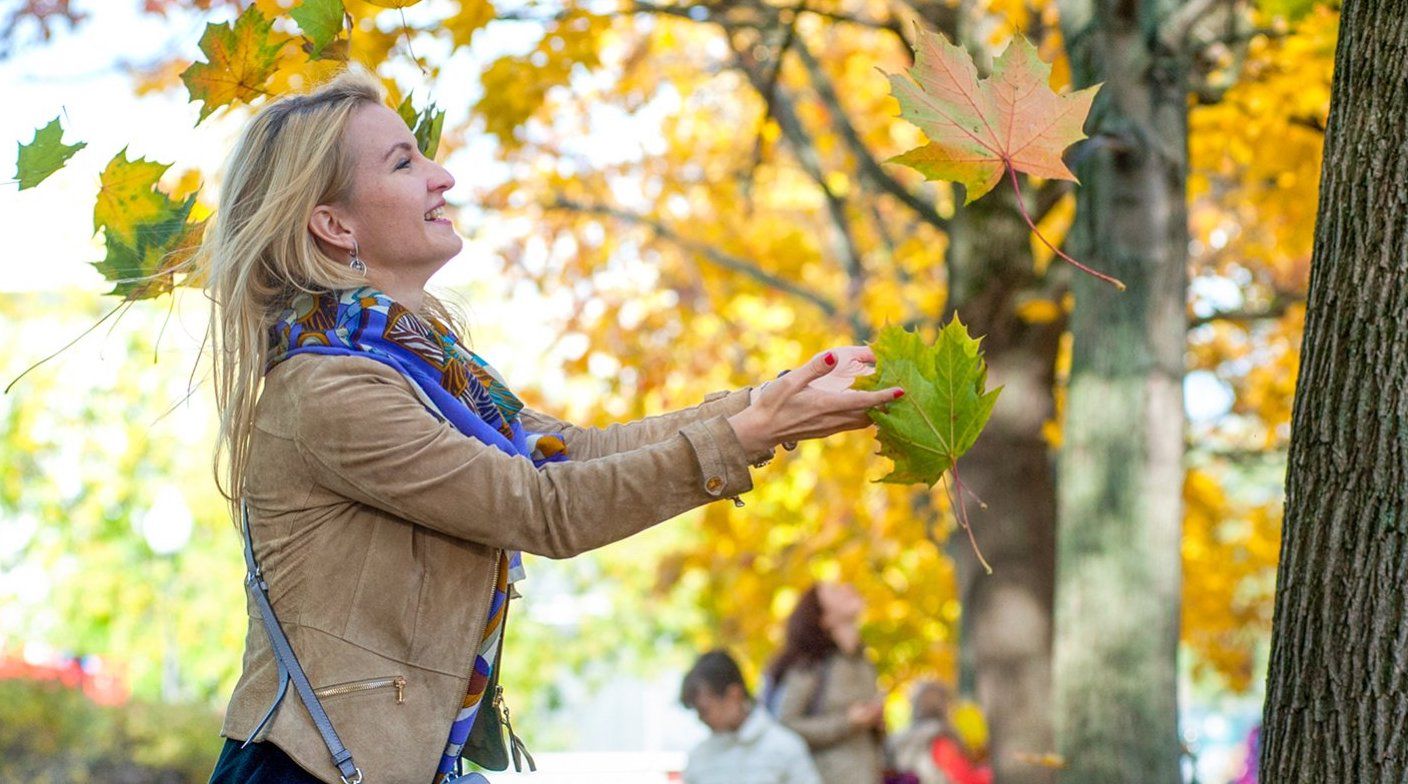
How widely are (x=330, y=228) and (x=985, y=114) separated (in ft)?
3.15

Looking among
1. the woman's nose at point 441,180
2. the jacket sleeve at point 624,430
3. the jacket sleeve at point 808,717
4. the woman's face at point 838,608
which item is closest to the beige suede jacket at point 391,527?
the woman's nose at point 441,180

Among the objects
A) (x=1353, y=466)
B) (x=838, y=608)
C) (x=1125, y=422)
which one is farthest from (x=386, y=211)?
(x=838, y=608)

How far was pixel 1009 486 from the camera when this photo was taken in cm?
720

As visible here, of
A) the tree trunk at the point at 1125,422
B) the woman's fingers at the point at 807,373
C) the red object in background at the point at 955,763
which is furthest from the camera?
the red object in background at the point at 955,763

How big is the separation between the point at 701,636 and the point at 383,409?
49.6 ft

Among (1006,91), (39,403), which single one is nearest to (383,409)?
(1006,91)

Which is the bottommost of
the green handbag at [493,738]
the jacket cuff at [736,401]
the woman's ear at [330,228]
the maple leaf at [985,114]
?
the green handbag at [493,738]

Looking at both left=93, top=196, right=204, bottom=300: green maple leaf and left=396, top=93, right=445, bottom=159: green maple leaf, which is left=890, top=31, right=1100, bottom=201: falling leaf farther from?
left=93, top=196, right=204, bottom=300: green maple leaf

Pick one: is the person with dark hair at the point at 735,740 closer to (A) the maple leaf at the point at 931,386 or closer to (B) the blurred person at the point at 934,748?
(B) the blurred person at the point at 934,748

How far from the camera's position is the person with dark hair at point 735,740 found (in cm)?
567

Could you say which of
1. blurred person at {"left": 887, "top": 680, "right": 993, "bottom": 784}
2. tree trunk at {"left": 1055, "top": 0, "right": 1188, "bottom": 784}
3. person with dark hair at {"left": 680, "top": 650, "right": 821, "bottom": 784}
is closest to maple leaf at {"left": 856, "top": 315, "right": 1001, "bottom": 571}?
tree trunk at {"left": 1055, "top": 0, "right": 1188, "bottom": 784}

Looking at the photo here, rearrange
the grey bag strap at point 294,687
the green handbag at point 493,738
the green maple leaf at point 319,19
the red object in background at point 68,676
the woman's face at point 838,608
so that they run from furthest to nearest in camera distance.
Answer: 1. the red object in background at point 68,676
2. the woman's face at point 838,608
3. the green maple leaf at point 319,19
4. the green handbag at point 493,738
5. the grey bag strap at point 294,687

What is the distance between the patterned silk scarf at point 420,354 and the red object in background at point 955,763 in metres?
5.35

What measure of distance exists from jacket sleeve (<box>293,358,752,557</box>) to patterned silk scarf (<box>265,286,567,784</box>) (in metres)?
0.05
